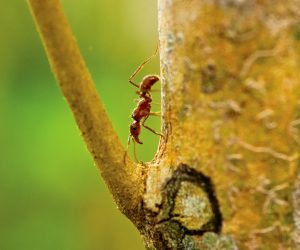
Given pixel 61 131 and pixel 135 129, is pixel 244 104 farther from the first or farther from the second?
pixel 61 131

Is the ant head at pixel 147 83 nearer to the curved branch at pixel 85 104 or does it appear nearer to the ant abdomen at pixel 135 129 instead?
the ant abdomen at pixel 135 129

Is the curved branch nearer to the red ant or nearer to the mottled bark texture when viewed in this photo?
the mottled bark texture

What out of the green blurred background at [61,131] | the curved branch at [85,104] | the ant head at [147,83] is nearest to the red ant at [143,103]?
the ant head at [147,83]

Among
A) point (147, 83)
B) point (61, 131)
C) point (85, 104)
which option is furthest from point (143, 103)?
point (61, 131)

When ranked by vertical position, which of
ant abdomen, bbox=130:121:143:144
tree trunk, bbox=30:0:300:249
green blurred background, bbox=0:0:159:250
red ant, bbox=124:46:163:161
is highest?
green blurred background, bbox=0:0:159:250

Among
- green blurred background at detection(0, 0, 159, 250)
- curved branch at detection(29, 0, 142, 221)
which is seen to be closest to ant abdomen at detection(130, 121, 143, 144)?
curved branch at detection(29, 0, 142, 221)

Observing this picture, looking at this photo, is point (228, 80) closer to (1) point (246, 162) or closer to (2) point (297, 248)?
(1) point (246, 162)

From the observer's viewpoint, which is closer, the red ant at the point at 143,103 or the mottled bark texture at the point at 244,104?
the mottled bark texture at the point at 244,104
